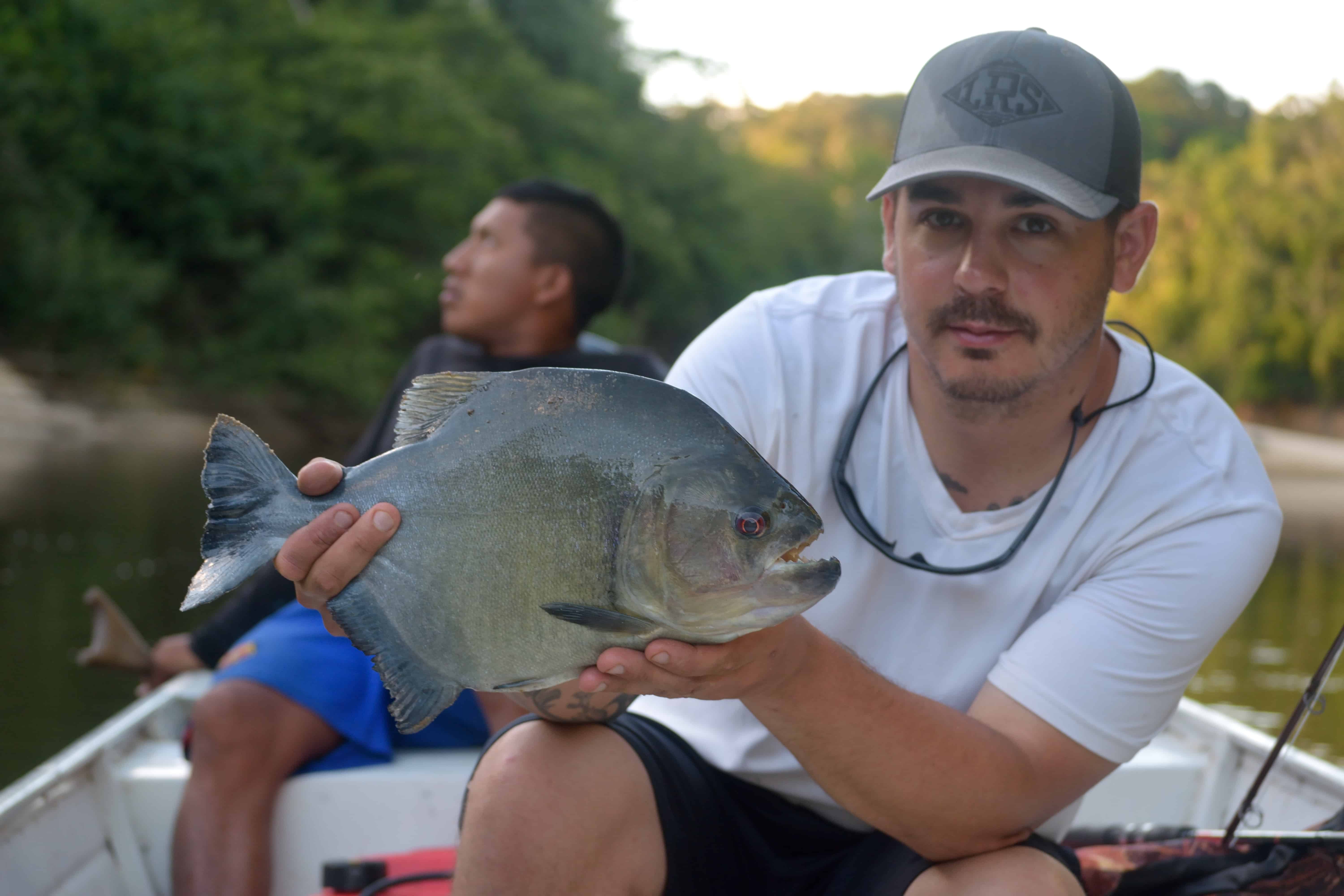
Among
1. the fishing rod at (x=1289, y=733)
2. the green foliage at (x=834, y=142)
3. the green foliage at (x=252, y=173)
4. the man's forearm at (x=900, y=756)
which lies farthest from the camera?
the green foliage at (x=834, y=142)

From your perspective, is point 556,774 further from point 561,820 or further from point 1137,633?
point 1137,633

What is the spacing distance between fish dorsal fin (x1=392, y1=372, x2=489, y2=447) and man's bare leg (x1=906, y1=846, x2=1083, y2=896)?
109 centimetres

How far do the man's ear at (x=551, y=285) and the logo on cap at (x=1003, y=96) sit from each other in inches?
90.7

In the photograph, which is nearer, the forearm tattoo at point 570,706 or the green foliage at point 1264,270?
the forearm tattoo at point 570,706

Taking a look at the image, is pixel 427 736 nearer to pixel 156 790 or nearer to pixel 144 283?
pixel 156 790

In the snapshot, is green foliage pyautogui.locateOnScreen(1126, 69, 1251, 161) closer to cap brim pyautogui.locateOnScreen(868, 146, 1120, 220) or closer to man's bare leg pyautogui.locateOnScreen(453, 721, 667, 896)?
cap brim pyautogui.locateOnScreen(868, 146, 1120, 220)

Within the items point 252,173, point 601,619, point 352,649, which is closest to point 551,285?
point 352,649

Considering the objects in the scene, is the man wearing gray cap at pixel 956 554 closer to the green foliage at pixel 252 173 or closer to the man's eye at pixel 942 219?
the man's eye at pixel 942 219

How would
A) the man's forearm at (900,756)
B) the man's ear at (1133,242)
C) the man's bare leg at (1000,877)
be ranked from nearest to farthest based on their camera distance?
the man's forearm at (900,756) → the man's bare leg at (1000,877) → the man's ear at (1133,242)

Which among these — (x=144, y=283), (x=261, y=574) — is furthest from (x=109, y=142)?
(x=261, y=574)

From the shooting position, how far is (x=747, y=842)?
2273 millimetres

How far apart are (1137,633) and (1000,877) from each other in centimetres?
46

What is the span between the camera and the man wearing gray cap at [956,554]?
78.4 inches

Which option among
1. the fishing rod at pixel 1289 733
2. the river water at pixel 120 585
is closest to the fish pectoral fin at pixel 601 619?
the fishing rod at pixel 1289 733
